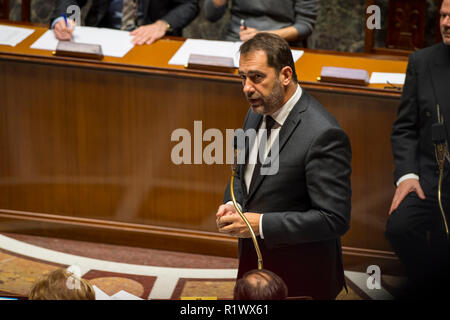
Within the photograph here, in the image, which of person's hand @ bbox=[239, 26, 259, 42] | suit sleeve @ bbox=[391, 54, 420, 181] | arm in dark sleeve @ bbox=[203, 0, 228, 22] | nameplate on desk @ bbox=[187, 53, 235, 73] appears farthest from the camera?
arm in dark sleeve @ bbox=[203, 0, 228, 22]

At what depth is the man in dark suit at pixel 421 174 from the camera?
10.6ft

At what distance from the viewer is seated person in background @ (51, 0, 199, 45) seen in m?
4.75

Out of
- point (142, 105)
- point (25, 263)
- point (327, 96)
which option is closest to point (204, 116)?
point (142, 105)

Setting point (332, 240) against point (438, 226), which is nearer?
point (332, 240)

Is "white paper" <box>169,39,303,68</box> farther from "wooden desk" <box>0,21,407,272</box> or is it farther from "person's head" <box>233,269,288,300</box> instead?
"person's head" <box>233,269,288,300</box>

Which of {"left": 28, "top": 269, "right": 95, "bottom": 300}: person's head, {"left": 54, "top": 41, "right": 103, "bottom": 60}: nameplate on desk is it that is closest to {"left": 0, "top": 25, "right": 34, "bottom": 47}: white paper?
{"left": 54, "top": 41, "right": 103, "bottom": 60}: nameplate on desk

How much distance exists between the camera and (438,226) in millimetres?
3297

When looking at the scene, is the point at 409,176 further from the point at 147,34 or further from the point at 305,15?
the point at 147,34

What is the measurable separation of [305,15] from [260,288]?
11.1 ft

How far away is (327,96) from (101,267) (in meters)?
1.74

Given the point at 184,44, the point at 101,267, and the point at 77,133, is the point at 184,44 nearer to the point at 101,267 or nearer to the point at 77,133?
the point at 77,133

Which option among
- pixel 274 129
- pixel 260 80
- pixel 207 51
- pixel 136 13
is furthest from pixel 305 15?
pixel 260 80

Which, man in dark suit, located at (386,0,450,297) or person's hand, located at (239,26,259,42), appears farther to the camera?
person's hand, located at (239,26,259,42)

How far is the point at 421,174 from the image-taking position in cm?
335
